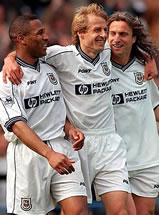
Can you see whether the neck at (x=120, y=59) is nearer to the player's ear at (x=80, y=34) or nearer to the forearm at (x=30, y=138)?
the player's ear at (x=80, y=34)

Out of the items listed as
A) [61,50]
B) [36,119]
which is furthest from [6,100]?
[61,50]

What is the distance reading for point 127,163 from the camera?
25.1ft

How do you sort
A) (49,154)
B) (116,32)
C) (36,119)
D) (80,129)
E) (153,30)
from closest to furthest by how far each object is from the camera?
(49,154), (36,119), (80,129), (116,32), (153,30)

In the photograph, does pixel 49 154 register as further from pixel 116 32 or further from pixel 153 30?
pixel 153 30

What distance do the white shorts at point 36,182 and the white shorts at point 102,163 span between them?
0.29 meters

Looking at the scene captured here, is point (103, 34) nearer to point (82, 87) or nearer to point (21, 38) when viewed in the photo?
point (82, 87)

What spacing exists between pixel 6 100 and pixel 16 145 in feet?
1.62

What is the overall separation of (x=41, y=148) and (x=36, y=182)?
53 centimetres

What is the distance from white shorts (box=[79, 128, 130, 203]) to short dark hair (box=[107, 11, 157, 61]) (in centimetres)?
118

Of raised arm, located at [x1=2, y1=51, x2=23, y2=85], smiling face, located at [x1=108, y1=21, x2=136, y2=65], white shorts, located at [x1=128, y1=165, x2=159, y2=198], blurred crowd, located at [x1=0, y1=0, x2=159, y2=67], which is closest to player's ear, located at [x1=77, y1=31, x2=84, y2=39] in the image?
smiling face, located at [x1=108, y1=21, x2=136, y2=65]

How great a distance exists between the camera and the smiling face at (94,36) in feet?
23.4

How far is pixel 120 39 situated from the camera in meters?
7.64

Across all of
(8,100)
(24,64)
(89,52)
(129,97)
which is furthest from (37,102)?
(129,97)

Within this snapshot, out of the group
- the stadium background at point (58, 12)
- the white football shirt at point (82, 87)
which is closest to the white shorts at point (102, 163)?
the white football shirt at point (82, 87)
